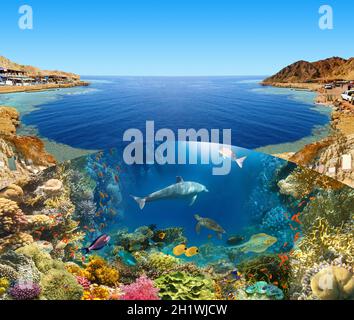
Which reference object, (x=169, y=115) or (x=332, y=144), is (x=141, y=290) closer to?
(x=332, y=144)

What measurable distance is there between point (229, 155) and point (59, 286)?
2756 millimetres

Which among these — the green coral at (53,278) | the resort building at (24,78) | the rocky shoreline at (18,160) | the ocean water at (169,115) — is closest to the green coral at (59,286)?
the green coral at (53,278)

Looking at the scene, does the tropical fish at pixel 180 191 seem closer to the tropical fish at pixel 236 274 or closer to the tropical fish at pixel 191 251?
the tropical fish at pixel 191 251

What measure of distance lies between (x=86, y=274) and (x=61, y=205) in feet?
3.13

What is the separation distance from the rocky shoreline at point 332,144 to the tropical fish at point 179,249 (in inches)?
384

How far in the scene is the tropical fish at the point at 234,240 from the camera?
5.31 metres

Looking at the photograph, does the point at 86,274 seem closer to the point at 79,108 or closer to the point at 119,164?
the point at 119,164

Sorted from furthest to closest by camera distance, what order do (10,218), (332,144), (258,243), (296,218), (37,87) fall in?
(37,87) < (332,144) < (258,243) < (296,218) < (10,218)

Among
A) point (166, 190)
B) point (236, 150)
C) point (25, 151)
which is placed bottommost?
point (25, 151)

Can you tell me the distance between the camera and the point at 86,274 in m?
5.30

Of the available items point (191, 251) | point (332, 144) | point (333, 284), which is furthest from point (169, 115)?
point (333, 284)

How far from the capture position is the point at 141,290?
522cm

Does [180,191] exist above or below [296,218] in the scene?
above
